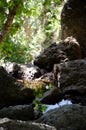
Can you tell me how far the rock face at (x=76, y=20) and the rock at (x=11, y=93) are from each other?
214 inches

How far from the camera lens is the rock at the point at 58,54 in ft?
34.7

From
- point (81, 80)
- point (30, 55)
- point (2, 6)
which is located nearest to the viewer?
point (2, 6)

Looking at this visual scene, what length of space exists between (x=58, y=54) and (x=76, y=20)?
2.21 metres

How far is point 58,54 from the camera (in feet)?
34.7

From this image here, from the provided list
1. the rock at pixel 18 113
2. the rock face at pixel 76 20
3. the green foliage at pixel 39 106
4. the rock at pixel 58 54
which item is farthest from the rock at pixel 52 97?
the rock face at pixel 76 20

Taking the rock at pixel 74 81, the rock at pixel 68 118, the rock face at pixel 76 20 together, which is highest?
the rock face at pixel 76 20

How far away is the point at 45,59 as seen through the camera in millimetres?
10742

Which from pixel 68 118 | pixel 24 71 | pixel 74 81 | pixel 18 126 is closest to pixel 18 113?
pixel 68 118

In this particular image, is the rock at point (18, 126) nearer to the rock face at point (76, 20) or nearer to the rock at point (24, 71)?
the rock at point (24, 71)

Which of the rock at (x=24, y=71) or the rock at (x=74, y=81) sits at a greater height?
the rock at (x=24, y=71)

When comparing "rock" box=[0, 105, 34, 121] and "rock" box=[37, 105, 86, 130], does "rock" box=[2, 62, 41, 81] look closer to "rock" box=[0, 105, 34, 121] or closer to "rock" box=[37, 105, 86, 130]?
"rock" box=[0, 105, 34, 121]

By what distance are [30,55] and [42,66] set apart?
5858 millimetres

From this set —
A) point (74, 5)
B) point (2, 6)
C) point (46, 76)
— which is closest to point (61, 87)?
point (46, 76)

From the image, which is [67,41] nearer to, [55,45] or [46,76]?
[55,45]
